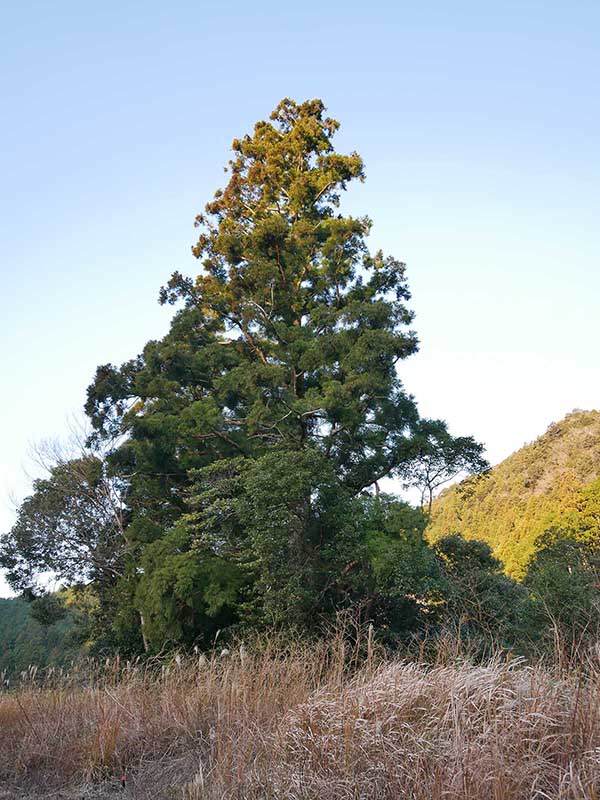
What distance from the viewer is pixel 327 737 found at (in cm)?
382

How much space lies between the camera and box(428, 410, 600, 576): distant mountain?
39.3m

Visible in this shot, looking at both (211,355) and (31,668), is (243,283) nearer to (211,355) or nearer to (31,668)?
(211,355)

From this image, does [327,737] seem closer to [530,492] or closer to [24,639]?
[530,492]

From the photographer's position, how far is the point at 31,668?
7426mm

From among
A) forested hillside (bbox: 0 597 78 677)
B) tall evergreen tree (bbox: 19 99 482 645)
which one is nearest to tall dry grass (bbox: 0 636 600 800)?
tall evergreen tree (bbox: 19 99 482 645)

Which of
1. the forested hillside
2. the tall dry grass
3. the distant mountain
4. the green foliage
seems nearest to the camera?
the tall dry grass

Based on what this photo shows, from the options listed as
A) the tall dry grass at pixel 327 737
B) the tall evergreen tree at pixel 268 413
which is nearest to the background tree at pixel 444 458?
the tall evergreen tree at pixel 268 413

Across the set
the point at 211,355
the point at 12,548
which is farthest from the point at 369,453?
the point at 12,548

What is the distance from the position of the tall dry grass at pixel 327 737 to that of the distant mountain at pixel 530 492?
32.1 meters

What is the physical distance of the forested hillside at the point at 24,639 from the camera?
33125mm

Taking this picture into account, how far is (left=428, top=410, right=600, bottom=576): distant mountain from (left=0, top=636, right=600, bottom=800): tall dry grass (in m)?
32.1

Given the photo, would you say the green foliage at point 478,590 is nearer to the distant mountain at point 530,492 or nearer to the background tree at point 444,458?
the background tree at point 444,458

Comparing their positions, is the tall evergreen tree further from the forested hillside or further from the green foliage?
the forested hillside

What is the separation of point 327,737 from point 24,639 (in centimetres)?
4896
